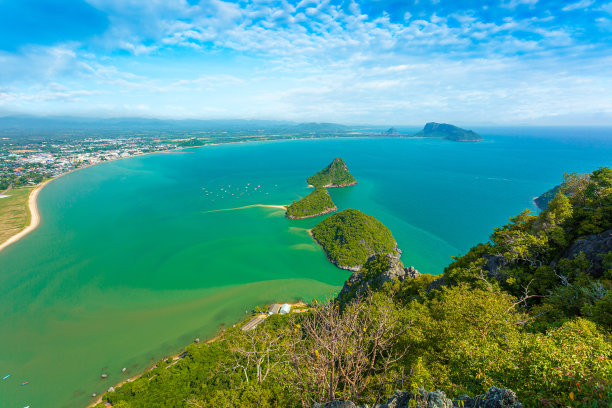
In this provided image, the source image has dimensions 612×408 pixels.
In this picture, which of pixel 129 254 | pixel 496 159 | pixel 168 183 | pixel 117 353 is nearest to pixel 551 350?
pixel 117 353

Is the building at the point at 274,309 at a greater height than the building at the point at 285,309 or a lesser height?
lesser

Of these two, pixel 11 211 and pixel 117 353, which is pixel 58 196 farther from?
pixel 117 353

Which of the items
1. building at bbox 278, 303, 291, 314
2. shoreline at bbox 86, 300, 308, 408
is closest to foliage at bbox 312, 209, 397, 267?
shoreline at bbox 86, 300, 308, 408

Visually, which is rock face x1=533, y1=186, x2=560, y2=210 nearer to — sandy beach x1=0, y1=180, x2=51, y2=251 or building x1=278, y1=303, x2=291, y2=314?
building x1=278, y1=303, x2=291, y2=314

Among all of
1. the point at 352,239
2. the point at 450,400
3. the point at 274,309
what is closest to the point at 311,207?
the point at 352,239

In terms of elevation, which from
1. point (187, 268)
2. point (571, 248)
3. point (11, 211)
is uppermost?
point (571, 248)

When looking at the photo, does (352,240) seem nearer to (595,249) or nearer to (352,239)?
(352,239)

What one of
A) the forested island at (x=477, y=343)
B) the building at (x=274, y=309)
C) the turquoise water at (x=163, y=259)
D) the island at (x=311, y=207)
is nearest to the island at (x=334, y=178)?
the turquoise water at (x=163, y=259)

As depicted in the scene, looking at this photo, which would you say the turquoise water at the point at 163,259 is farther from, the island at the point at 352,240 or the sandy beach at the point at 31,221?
the island at the point at 352,240
